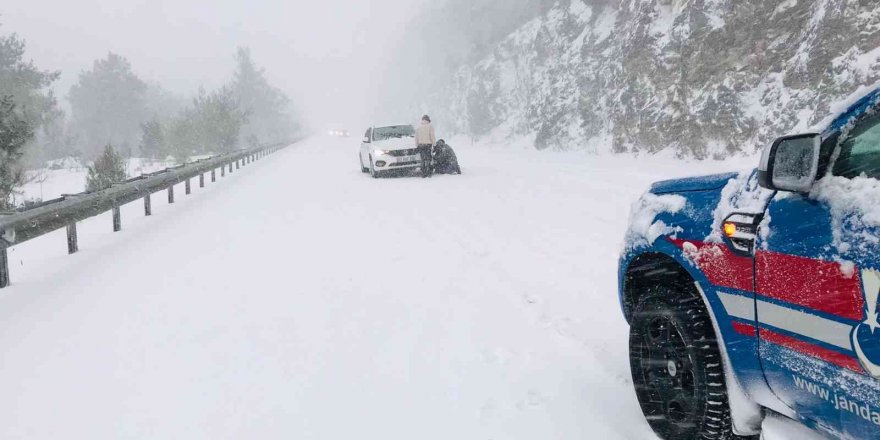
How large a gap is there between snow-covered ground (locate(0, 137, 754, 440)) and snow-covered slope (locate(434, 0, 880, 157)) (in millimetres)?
8733

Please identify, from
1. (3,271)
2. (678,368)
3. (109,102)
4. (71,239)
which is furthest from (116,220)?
(109,102)

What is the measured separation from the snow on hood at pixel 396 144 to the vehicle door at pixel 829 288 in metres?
15.0

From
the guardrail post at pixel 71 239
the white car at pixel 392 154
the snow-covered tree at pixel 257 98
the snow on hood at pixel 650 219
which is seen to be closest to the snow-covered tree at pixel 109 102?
the snow-covered tree at pixel 257 98

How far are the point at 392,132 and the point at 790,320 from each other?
17080 millimetres

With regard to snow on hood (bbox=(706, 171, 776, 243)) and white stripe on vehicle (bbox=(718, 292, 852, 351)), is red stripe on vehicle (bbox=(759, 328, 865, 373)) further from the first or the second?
snow on hood (bbox=(706, 171, 776, 243))

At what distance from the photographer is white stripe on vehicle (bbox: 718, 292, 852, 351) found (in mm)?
1779

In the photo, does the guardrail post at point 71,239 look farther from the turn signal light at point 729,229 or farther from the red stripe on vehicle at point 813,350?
the red stripe on vehicle at point 813,350

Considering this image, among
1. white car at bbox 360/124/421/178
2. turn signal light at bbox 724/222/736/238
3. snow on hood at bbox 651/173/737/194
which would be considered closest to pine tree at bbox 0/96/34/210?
white car at bbox 360/124/421/178

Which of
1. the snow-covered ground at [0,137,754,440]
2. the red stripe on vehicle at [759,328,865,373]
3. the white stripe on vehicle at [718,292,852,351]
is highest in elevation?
the white stripe on vehicle at [718,292,852,351]

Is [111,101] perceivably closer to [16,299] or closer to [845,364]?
[16,299]

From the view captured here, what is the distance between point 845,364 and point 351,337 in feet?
10.8

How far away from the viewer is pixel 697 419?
2.45m

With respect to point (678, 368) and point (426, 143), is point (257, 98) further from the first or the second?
point (678, 368)

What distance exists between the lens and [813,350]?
188 centimetres
